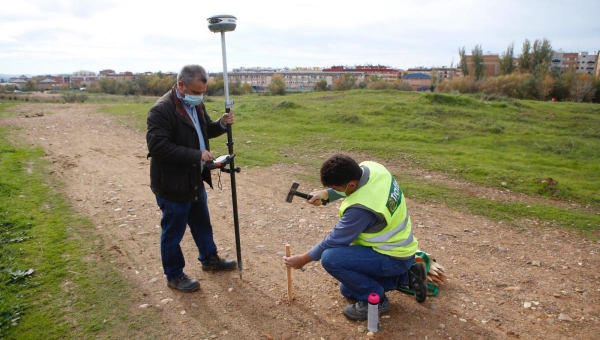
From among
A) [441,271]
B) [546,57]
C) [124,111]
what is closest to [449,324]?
[441,271]

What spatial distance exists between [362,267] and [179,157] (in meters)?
Result: 1.98

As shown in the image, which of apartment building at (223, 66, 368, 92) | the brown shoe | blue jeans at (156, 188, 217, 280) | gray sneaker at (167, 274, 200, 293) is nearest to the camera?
blue jeans at (156, 188, 217, 280)

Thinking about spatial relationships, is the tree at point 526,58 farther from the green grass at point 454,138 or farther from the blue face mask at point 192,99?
the blue face mask at point 192,99

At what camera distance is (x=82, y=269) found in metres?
4.80

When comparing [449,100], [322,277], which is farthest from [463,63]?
[322,277]

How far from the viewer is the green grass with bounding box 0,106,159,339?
3743 millimetres

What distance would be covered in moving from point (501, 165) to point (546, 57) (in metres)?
39.1

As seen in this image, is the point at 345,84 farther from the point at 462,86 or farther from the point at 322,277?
the point at 322,277

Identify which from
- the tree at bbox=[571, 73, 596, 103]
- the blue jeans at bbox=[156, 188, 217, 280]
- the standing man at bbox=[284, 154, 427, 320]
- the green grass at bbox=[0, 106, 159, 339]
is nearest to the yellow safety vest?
the standing man at bbox=[284, 154, 427, 320]

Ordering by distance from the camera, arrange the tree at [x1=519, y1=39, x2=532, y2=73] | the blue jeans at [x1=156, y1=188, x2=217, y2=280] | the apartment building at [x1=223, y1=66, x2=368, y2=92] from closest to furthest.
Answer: the blue jeans at [x1=156, y1=188, x2=217, y2=280] < the tree at [x1=519, y1=39, x2=532, y2=73] < the apartment building at [x1=223, y1=66, x2=368, y2=92]

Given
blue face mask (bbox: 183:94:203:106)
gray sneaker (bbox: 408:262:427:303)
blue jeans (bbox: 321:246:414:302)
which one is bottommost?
gray sneaker (bbox: 408:262:427:303)

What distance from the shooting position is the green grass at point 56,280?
12.3 feet

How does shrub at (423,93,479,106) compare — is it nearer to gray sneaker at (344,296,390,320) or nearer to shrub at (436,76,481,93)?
gray sneaker at (344,296,390,320)

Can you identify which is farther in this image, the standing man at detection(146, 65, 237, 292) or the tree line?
the tree line
